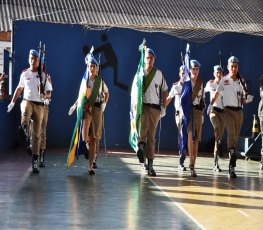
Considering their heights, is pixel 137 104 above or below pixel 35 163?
above

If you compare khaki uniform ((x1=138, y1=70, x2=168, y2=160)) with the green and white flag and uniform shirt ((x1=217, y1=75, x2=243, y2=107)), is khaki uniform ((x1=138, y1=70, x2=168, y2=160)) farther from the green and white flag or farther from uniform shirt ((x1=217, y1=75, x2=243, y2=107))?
uniform shirt ((x1=217, y1=75, x2=243, y2=107))

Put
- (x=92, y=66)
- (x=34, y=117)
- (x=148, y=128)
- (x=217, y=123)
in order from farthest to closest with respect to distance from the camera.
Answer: (x=217, y=123) → (x=148, y=128) → (x=34, y=117) → (x=92, y=66)

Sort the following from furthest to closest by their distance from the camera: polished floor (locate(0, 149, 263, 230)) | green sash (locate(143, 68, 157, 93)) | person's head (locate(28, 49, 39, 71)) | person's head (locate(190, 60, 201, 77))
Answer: person's head (locate(190, 60, 201, 77))
green sash (locate(143, 68, 157, 93))
person's head (locate(28, 49, 39, 71))
polished floor (locate(0, 149, 263, 230))

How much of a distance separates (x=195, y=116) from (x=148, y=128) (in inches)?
40.6

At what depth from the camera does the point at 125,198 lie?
7848 millimetres

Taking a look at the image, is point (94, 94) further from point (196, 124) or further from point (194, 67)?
point (196, 124)

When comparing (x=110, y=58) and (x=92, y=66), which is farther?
(x=110, y=58)

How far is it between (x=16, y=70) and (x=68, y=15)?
343 centimetres

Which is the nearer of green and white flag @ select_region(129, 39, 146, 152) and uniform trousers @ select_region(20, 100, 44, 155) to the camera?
uniform trousers @ select_region(20, 100, 44, 155)

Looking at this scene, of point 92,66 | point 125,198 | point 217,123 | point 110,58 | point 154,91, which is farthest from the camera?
point 110,58

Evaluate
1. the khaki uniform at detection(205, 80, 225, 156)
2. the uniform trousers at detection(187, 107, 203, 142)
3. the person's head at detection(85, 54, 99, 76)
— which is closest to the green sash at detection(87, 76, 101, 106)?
the person's head at detection(85, 54, 99, 76)

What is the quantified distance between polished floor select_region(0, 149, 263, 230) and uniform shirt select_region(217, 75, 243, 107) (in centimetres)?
139

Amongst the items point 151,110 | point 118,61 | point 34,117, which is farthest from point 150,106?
point 118,61

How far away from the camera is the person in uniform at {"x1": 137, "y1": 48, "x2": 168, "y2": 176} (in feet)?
34.7
